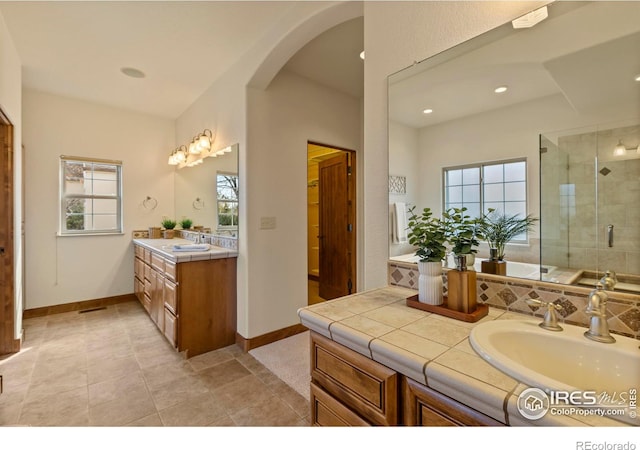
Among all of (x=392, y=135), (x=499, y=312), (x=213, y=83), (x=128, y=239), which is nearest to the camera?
(x=499, y=312)

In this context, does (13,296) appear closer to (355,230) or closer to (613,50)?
(355,230)

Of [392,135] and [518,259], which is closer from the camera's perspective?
[518,259]

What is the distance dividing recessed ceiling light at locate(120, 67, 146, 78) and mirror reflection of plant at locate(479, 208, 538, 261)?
3.53 metres

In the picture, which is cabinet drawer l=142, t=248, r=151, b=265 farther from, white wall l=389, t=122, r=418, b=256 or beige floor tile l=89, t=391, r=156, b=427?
white wall l=389, t=122, r=418, b=256

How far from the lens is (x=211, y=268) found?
2721 millimetres

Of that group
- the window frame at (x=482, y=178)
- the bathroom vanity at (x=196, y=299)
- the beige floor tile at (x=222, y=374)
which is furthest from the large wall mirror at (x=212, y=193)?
the window frame at (x=482, y=178)

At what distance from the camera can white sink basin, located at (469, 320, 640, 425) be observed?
692 mm

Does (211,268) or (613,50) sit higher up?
(613,50)

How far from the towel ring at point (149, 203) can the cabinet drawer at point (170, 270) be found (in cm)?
197

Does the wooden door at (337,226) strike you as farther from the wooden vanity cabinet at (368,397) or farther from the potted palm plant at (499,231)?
the wooden vanity cabinet at (368,397)

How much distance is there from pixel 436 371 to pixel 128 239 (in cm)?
460

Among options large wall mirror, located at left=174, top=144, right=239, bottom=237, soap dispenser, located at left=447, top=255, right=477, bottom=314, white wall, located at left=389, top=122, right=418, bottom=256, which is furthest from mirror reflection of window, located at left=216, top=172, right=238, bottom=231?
soap dispenser, located at left=447, top=255, right=477, bottom=314
